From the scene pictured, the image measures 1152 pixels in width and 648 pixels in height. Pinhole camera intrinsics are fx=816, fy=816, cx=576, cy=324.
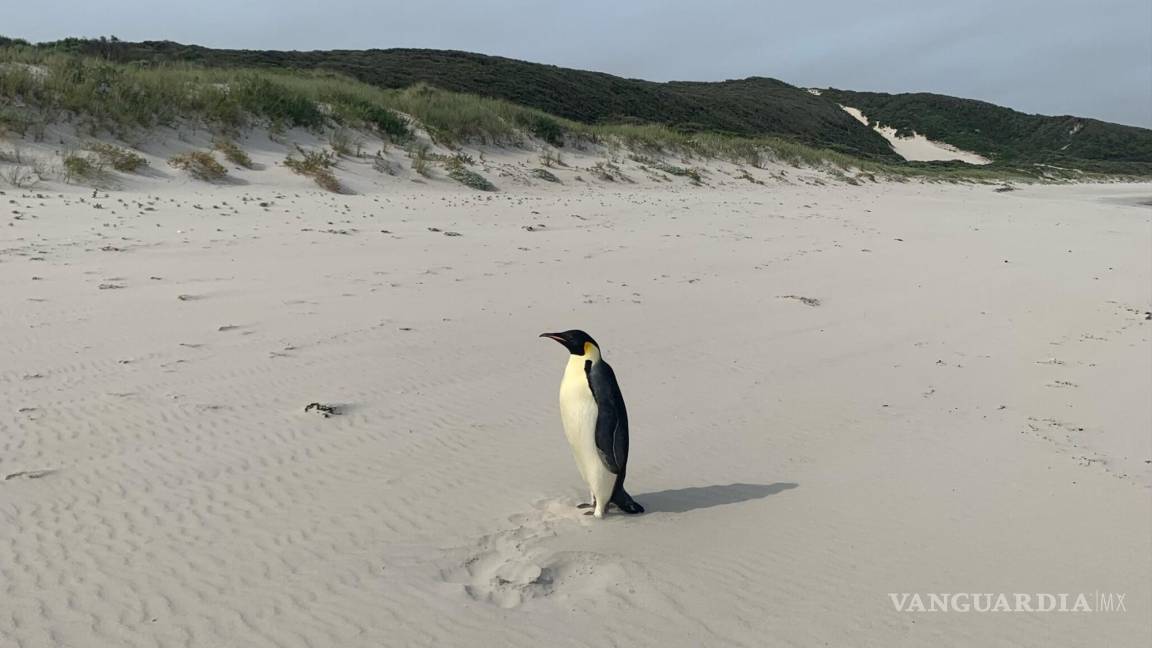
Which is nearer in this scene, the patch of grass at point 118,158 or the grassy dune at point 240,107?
→ the patch of grass at point 118,158

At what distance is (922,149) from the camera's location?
70.0 meters

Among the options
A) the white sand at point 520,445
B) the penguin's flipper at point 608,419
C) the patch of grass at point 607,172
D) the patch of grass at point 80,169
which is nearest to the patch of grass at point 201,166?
the patch of grass at point 80,169

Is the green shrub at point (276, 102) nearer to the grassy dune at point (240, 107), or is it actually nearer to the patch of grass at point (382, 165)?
the grassy dune at point (240, 107)

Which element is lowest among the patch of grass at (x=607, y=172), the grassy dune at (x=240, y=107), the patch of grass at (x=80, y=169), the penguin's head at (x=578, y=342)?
the penguin's head at (x=578, y=342)

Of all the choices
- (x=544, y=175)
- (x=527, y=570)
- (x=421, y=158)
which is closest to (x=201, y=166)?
(x=421, y=158)

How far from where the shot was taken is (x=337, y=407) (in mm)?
5031

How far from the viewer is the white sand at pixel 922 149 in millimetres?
66125

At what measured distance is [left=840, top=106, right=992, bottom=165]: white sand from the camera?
66.1 metres

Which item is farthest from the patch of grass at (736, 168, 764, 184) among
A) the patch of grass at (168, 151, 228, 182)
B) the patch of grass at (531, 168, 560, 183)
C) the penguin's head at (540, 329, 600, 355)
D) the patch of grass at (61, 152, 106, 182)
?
the penguin's head at (540, 329, 600, 355)

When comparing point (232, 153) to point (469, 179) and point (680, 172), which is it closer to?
point (469, 179)

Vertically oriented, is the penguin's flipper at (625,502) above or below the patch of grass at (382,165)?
below

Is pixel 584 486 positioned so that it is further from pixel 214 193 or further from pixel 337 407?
pixel 214 193

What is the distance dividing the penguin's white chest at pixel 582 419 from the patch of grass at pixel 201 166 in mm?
11419

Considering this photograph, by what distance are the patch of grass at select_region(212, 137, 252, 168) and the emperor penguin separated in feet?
40.8
